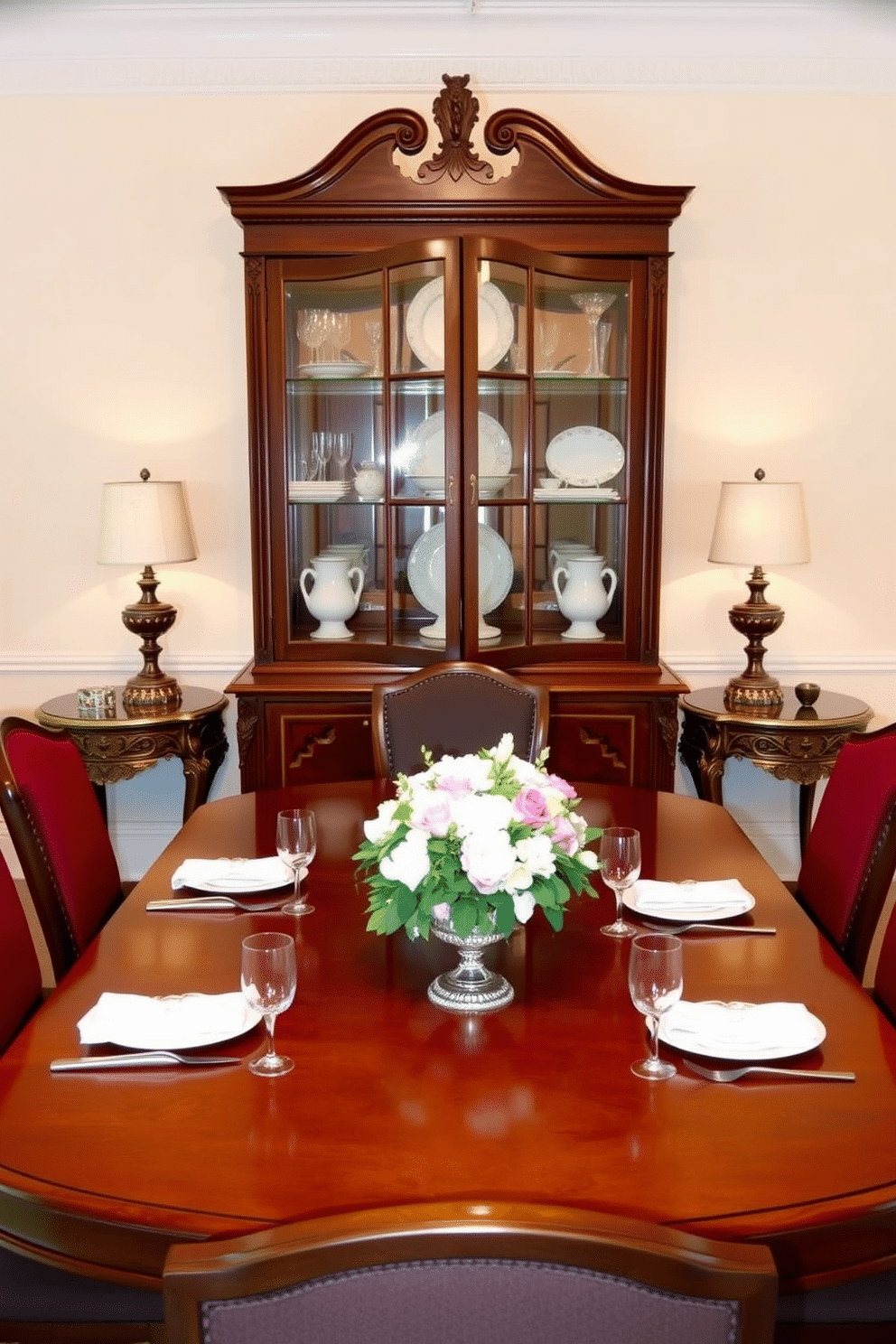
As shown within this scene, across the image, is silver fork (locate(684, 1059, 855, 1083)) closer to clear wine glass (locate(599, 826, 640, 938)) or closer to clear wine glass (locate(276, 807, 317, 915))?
clear wine glass (locate(599, 826, 640, 938))

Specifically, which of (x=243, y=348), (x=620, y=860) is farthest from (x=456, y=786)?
(x=243, y=348)

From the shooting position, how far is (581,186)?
342 cm

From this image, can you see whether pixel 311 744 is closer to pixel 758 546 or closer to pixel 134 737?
pixel 134 737

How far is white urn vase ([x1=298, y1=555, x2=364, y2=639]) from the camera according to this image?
142 inches

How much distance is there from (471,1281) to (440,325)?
9.84ft

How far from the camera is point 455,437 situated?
3492mm

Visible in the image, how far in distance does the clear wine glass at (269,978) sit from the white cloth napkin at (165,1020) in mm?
64

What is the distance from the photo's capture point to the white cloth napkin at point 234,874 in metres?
2.03

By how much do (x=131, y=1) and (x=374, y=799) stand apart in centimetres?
253

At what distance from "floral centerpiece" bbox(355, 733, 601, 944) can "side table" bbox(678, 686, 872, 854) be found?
2003mm

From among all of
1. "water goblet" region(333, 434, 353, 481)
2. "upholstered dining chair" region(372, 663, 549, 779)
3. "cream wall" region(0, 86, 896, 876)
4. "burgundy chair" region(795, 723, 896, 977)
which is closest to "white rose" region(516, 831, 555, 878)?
"burgundy chair" region(795, 723, 896, 977)

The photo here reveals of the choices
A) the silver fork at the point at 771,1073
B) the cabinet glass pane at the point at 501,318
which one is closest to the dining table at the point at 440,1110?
the silver fork at the point at 771,1073

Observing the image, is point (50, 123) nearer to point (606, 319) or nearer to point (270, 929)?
point (606, 319)

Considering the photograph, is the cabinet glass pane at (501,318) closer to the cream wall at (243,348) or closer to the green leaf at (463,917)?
the cream wall at (243,348)
